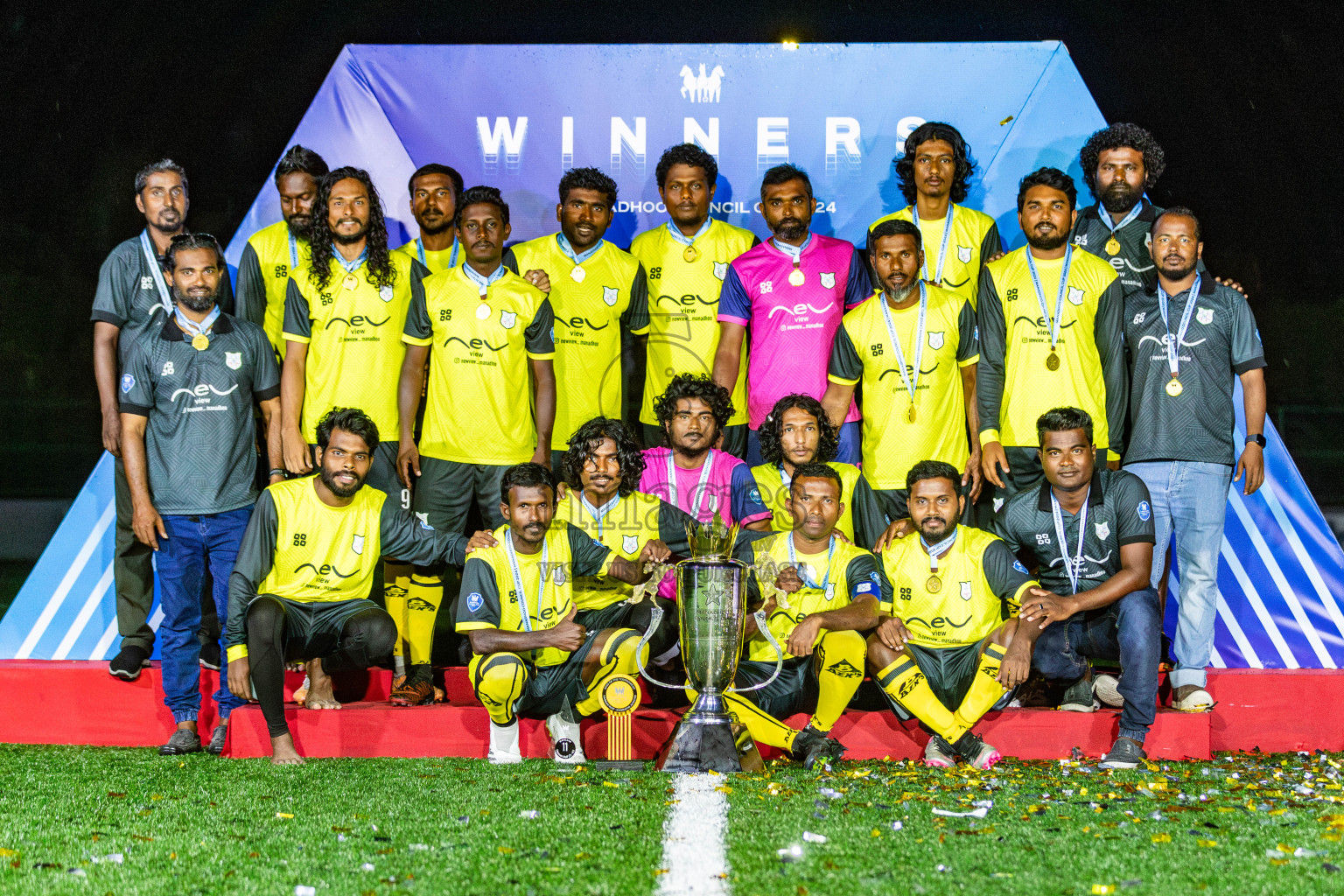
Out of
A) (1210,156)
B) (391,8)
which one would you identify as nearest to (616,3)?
(391,8)

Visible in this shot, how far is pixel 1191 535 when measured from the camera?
195 inches

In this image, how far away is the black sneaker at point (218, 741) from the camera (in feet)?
15.3

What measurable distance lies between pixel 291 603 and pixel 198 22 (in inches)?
141

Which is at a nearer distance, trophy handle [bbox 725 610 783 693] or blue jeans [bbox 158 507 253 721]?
trophy handle [bbox 725 610 783 693]

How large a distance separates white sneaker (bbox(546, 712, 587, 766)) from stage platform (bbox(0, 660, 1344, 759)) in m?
0.14

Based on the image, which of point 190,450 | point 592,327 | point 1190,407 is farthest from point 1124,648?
point 190,450

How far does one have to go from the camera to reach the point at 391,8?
646cm

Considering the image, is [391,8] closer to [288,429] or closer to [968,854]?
[288,429]

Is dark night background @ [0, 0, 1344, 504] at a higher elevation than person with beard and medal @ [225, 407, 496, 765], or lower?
higher

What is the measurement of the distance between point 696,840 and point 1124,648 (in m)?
1.97

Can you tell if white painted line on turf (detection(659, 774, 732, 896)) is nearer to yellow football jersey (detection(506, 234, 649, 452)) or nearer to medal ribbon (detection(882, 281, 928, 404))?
medal ribbon (detection(882, 281, 928, 404))

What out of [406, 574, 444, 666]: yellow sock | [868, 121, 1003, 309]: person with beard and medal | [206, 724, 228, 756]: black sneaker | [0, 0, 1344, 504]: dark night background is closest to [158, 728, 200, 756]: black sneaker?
[206, 724, 228, 756]: black sneaker

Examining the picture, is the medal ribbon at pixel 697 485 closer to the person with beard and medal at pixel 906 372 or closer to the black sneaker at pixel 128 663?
the person with beard and medal at pixel 906 372

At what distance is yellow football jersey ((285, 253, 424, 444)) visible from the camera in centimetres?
523
